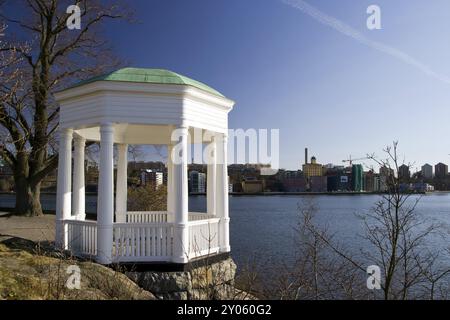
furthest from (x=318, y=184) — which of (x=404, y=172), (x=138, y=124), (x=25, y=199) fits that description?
(x=138, y=124)

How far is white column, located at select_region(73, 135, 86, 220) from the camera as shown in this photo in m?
13.3

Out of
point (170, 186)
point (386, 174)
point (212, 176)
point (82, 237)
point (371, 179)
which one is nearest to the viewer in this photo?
point (386, 174)

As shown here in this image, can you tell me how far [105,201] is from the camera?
10.5 m

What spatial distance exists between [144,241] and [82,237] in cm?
189

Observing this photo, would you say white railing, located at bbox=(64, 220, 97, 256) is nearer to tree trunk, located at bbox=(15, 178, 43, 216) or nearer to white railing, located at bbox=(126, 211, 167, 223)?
white railing, located at bbox=(126, 211, 167, 223)

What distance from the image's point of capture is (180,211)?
34.9ft

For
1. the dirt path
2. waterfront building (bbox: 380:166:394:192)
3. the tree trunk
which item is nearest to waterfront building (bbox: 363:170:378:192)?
waterfront building (bbox: 380:166:394:192)

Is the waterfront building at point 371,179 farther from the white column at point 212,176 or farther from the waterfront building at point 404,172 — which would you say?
the white column at point 212,176

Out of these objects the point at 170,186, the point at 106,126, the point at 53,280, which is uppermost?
the point at 106,126

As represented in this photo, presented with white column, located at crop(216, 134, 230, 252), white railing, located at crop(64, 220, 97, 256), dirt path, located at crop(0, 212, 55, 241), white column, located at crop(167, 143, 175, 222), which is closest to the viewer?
white railing, located at crop(64, 220, 97, 256)

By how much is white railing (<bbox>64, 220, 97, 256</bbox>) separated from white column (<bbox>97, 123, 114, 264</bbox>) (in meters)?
0.49

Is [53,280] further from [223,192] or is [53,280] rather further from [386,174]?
[386,174]

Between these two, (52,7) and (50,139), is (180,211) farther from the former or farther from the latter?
(52,7)
